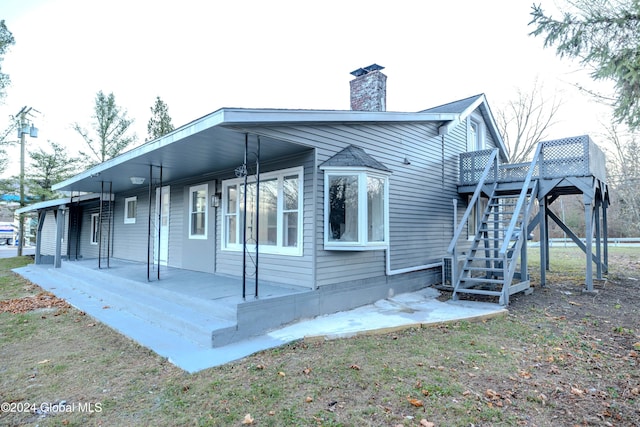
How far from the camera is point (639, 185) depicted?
16.2 metres

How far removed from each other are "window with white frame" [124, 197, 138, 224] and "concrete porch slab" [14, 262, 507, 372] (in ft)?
14.4

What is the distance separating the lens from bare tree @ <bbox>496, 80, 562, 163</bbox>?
23.8m

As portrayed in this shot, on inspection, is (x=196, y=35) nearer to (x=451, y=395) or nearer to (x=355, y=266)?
(x=355, y=266)

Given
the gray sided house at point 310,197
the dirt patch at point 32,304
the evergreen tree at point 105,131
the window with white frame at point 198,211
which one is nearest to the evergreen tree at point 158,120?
the evergreen tree at point 105,131

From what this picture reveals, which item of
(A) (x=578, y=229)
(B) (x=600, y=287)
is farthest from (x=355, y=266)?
(A) (x=578, y=229)

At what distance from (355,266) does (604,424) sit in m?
3.94

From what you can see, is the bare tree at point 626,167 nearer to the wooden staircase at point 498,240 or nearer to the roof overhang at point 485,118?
the roof overhang at point 485,118

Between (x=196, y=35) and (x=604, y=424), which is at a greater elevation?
(x=196, y=35)

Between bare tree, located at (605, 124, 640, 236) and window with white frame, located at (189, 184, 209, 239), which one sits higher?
bare tree, located at (605, 124, 640, 236)

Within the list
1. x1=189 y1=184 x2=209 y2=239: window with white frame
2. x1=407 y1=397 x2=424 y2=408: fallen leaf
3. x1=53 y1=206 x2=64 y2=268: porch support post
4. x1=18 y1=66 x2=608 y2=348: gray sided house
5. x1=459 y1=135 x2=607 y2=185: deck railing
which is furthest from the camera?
x1=53 y1=206 x2=64 y2=268: porch support post

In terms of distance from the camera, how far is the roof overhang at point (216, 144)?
4516 mm

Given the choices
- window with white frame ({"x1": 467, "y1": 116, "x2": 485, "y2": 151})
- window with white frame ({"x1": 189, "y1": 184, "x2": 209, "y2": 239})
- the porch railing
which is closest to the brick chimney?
the porch railing

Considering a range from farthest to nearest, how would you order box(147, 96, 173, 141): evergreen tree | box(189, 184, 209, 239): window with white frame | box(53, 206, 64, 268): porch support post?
box(147, 96, 173, 141): evergreen tree, box(53, 206, 64, 268): porch support post, box(189, 184, 209, 239): window with white frame

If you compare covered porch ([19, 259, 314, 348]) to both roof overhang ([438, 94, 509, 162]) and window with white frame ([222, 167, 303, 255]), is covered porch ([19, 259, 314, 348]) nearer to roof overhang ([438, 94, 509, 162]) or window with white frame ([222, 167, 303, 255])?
window with white frame ([222, 167, 303, 255])
